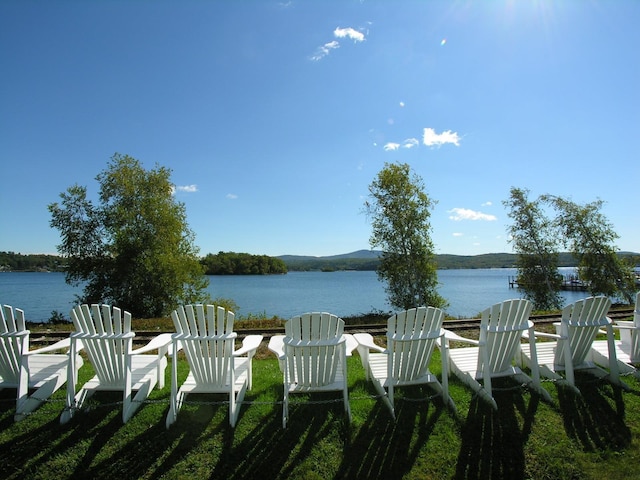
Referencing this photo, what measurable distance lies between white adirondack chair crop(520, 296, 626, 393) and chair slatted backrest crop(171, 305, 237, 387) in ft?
11.1

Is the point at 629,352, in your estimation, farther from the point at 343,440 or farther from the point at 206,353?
the point at 206,353

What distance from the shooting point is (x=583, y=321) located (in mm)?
3869

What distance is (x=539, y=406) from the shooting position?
3500 millimetres

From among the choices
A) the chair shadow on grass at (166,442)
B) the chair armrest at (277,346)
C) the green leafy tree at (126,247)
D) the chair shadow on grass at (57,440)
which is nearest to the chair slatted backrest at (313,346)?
the chair armrest at (277,346)

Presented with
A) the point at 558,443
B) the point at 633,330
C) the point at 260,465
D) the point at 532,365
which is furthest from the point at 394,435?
the point at 633,330

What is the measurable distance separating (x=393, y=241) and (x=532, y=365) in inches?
362

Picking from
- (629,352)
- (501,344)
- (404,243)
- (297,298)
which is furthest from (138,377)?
(297,298)

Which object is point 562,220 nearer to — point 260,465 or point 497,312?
point 497,312

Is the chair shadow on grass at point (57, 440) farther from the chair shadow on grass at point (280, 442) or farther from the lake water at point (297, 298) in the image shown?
the lake water at point (297, 298)

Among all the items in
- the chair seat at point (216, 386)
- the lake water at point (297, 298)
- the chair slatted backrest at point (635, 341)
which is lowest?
the lake water at point (297, 298)

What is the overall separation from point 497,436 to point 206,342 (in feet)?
9.47

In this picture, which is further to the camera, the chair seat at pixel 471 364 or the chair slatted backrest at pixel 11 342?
the chair seat at pixel 471 364

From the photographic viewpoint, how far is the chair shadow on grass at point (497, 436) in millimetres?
2666

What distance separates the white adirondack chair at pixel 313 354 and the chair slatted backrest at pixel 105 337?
1.66 m
